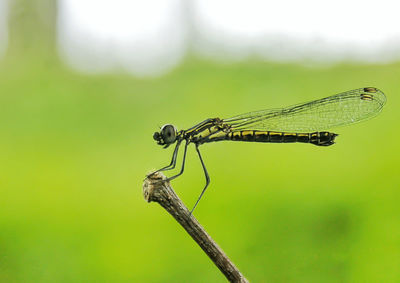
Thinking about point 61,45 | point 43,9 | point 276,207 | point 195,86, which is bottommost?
point 276,207

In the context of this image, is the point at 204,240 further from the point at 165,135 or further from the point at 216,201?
the point at 216,201

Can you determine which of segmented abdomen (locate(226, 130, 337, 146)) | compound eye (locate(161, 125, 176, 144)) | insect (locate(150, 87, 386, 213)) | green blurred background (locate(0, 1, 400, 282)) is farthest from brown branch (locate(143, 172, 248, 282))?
green blurred background (locate(0, 1, 400, 282))

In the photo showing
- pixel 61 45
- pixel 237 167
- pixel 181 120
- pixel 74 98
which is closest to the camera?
pixel 237 167

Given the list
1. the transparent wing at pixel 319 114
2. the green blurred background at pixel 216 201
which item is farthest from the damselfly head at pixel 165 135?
the green blurred background at pixel 216 201

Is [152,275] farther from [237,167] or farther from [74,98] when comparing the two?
[74,98]

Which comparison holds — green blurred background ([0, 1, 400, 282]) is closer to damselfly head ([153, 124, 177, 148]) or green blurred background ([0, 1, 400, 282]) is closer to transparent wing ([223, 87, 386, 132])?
transparent wing ([223, 87, 386, 132])

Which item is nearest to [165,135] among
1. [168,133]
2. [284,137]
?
[168,133]

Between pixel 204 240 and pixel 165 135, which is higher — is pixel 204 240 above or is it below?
below

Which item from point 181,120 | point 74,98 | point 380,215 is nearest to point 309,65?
point 181,120
